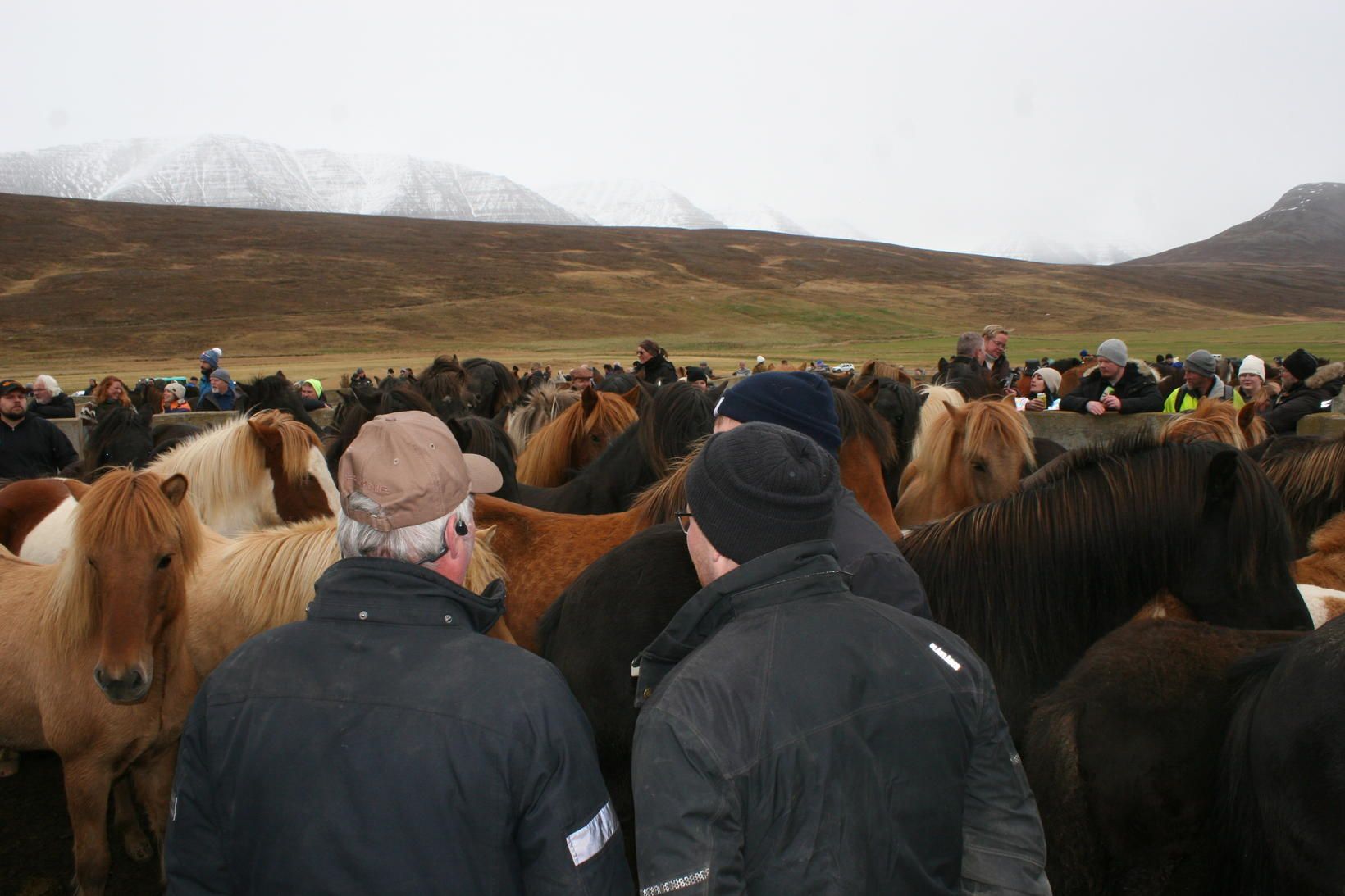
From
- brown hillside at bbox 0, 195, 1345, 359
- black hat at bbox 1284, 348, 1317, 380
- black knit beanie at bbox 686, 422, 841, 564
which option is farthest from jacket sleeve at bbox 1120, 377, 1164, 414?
brown hillside at bbox 0, 195, 1345, 359

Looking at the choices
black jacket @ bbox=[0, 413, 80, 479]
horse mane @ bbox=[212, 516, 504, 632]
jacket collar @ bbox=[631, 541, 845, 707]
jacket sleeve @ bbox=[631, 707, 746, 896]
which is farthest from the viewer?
black jacket @ bbox=[0, 413, 80, 479]

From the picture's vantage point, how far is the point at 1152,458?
282cm

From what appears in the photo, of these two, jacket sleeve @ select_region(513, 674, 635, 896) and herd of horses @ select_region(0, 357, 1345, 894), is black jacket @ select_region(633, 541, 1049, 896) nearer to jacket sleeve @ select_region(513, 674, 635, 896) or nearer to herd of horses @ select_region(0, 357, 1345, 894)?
jacket sleeve @ select_region(513, 674, 635, 896)

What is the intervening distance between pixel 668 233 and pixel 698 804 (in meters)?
97.7

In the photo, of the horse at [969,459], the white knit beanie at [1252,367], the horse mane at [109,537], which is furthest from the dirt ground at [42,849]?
the white knit beanie at [1252,367]

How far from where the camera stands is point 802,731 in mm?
1333

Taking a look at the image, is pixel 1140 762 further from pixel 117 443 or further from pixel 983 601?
pixel 117 443

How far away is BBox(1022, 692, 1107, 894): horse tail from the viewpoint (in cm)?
219

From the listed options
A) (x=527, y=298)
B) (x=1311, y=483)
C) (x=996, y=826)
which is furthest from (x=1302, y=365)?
(x=527, y=298)

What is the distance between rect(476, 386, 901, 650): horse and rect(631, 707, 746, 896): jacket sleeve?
2.16 m

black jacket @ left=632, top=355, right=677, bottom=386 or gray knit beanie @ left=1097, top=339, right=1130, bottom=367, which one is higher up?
gray knit beanie @ left=1097, top=339, right=1130, bottom=367

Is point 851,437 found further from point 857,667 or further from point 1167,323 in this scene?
point 1167,323

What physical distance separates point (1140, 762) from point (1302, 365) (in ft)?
21.7

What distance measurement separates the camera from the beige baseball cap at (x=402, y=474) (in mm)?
1542
